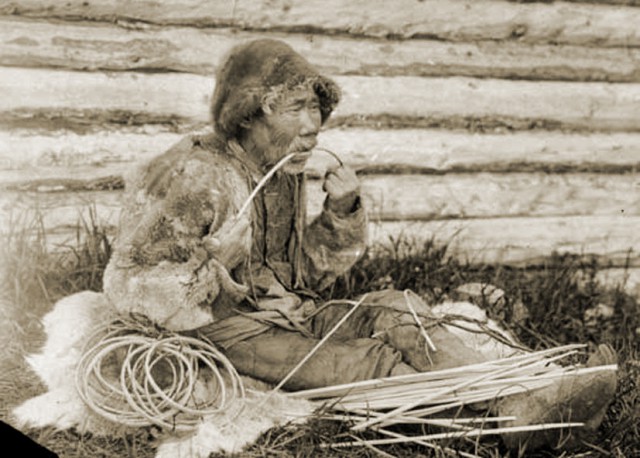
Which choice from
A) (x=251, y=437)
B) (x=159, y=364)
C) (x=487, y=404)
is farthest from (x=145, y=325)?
(x=487, y=404)

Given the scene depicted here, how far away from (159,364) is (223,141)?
2.74ft

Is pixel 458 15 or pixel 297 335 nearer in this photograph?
pixel 297 335

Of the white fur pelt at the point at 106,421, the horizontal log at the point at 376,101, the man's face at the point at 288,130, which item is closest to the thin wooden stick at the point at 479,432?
the white fur pelt at the point at 106,421

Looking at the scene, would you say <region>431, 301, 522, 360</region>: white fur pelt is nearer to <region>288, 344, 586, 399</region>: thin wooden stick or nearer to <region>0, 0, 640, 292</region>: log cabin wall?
<region>288, 344, 586, 399</region>: thin wooden stick

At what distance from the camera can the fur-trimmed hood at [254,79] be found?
373 cm

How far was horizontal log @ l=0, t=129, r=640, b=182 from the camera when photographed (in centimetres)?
464

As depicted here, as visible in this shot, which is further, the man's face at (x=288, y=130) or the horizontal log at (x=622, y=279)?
the horizontal log at (x=622, y=279)

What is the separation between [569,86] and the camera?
527 cm

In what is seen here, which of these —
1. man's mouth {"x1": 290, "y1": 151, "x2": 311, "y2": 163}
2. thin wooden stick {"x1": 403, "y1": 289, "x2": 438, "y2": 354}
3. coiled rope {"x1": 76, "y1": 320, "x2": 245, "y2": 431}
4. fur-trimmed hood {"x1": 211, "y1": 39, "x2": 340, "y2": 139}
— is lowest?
coiled rope {"x1": 76, "y1": 320, "x2": 245, "y2": 431}

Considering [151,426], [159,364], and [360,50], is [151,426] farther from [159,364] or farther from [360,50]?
[360,50]

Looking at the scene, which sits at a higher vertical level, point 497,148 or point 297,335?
point 497,148

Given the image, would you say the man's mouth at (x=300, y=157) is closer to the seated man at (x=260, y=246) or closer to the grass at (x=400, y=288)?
the seated man at (x=260, y=246)

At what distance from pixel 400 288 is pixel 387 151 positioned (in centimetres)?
66

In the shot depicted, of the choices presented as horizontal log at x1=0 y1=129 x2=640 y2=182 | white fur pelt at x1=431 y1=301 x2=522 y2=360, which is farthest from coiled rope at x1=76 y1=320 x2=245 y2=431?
horizontal log at x1=0 y1=129 x2=640 y2=182
